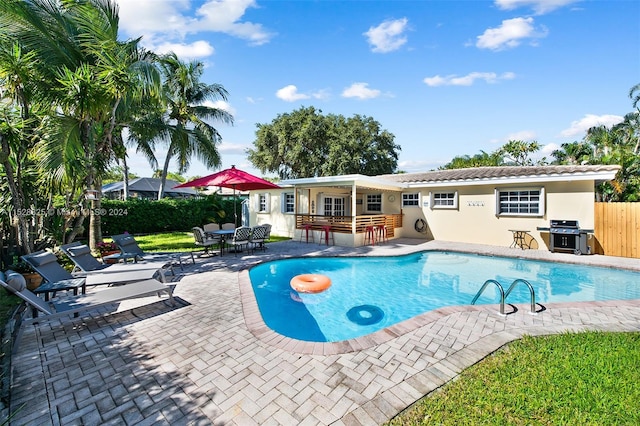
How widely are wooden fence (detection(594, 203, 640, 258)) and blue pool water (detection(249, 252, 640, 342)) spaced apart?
275 cm

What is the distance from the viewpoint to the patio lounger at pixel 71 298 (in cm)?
406

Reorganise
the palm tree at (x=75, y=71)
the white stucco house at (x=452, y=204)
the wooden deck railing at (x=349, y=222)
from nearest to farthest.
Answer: the palm tree at (x=75, y=71) < the white stucco house at (x=452, y=204) < the wooden deck railing at (x=349, y=222)

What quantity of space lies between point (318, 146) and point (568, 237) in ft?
73.0

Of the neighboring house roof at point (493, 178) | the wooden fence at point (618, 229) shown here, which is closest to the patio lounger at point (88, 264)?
the neighboring house roof at point (493, 178)

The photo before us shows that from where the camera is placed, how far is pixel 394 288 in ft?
26.6

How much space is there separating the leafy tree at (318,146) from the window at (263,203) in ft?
35.0

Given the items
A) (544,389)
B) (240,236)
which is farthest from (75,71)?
(544,389)

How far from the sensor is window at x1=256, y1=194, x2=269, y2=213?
1877 cm

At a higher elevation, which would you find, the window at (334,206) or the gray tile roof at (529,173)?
the gray tile roof at (529,173)

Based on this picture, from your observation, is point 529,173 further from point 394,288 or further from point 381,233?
point 394,288

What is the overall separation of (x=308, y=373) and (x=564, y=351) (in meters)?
3.47

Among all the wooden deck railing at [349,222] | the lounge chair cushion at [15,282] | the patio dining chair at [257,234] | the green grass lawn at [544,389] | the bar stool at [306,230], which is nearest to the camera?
the green grass lawn at [544,389]

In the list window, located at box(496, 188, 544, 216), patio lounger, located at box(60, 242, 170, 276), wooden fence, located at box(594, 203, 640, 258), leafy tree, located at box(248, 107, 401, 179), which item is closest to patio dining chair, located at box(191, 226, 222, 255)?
patio lounger, located at box(60, 242, 170, 276)

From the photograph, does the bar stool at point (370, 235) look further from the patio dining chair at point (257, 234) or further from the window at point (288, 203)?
the window at point (288, 203)
